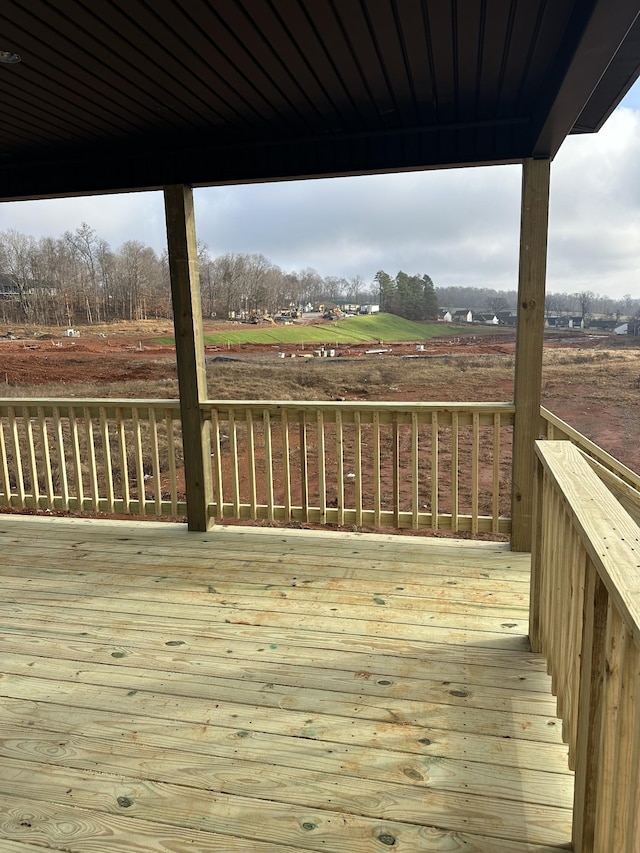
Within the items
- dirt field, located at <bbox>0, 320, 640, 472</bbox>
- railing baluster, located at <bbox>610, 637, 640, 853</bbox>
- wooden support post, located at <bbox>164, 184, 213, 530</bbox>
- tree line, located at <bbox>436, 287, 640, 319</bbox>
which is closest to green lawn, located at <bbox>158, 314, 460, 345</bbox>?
dirt field, located at <bbox>0, 320, 640, 472</bbox>

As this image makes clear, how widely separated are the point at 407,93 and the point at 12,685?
331 cm

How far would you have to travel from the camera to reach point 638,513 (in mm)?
2334

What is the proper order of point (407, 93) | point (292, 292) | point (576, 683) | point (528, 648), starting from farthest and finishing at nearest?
point (292, 292), point (407, 93), point (528, 648), point (576, 683)

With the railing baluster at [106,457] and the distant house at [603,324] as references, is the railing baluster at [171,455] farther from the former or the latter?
the distant house at [603,324]

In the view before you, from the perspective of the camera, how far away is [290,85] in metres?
2.80

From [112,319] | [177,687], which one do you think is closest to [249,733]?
[177,687]

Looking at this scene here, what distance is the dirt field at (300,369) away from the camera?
148 inches

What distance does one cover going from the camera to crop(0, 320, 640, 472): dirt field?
3.77 metres

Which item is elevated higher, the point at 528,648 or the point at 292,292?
the point at 292,292

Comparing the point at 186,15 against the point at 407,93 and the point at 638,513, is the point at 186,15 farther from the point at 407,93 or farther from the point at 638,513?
the point at 638,513

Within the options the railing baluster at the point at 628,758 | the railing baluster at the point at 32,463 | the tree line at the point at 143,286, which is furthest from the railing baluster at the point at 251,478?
the railing baluster at the point at 628,758

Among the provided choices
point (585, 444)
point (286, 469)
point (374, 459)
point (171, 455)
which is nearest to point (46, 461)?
point (171, 455)

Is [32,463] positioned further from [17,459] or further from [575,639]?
[575,639]

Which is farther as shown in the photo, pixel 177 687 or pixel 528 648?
pixel 528 648
